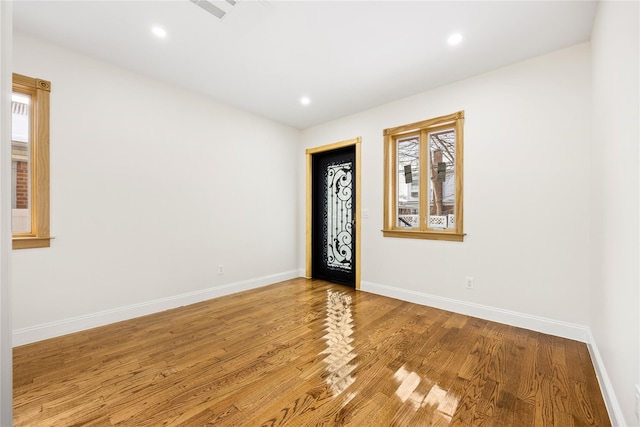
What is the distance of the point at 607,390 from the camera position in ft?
5.36

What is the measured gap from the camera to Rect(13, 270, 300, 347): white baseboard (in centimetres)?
235

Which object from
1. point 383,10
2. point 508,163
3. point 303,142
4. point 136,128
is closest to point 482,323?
point 508,163

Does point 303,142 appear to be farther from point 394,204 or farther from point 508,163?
point 508,163

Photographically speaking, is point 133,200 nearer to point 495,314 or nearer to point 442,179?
point 442,179

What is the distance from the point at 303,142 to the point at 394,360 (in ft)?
12.4

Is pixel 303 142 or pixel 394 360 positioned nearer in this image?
pixel 394 360

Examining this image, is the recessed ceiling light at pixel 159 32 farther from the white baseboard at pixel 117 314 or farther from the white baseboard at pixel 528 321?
the white baseboard at pixel 528 321

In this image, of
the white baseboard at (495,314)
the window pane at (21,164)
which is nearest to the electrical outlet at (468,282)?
the white baseboard at (495,314)

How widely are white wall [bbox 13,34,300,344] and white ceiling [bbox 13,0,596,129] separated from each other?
30 centimetres

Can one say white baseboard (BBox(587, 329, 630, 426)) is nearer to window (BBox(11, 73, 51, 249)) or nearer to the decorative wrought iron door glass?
the decorative wrought iron door glass

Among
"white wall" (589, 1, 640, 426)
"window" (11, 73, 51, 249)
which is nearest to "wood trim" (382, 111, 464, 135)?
"white wall" (589, 1, 640, 426)

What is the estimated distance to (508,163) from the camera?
110 inches

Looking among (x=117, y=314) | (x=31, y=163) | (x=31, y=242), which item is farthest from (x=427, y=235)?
(x=31, y=163)

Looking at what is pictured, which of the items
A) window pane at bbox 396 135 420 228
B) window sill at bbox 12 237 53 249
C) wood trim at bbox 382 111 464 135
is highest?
wood trim at bbox 382 111 464 135
